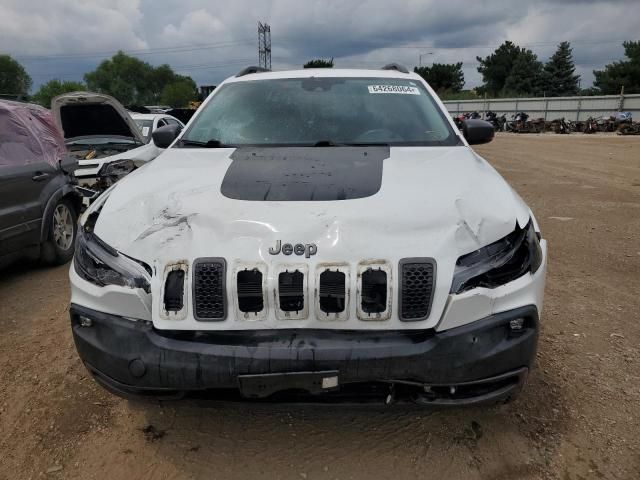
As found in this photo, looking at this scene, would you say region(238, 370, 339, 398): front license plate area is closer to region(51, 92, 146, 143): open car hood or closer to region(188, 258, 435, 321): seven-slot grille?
region(188, 258, 435, 321): seven-slot grille

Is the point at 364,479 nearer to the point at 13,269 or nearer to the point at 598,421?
the point at 598,421

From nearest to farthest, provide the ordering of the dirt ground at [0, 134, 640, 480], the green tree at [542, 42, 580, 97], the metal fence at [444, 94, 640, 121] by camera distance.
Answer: the dirt ground at [0, 134, 640, 480] → the metal fence at [444, 94, 640, 121] → the green tree at [542, 42, 580, 97]

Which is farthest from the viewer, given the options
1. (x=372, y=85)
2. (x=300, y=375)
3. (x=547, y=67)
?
(x=547, y=67)

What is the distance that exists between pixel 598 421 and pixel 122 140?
8528mm

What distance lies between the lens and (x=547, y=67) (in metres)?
68.6

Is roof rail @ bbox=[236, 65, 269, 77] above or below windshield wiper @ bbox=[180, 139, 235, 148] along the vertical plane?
above

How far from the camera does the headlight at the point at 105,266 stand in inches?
85.5

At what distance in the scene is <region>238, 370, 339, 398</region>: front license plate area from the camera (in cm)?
197

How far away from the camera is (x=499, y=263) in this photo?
2154mm

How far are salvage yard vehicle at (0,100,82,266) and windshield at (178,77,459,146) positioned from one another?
2280mm

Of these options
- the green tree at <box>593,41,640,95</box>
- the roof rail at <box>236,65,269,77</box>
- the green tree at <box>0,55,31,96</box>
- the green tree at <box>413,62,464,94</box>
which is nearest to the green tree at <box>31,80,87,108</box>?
the green tree at <box>0,55,31,96</box>

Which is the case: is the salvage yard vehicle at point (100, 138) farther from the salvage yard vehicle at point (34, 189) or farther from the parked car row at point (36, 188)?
the salvage yard vehicle at point (34, 189)

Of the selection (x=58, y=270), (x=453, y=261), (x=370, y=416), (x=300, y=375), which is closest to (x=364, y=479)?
(x=370, y=416)

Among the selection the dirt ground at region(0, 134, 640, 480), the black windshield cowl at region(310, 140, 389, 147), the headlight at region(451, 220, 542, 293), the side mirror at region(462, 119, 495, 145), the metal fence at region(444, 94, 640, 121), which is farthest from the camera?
the metal fence at region(444, 94, 640, 121)
